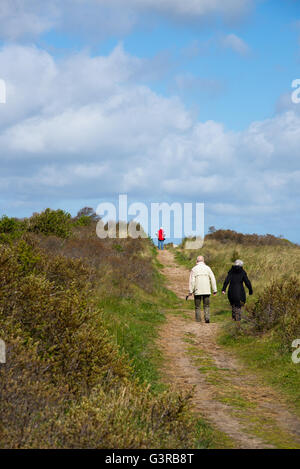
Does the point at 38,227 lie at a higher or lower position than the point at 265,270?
higher

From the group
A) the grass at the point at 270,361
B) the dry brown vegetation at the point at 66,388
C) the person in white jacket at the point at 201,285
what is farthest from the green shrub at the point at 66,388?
the person in white jacket at the point at 201,285

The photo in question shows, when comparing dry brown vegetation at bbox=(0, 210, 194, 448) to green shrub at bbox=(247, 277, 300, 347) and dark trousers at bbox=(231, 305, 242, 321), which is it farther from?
dark trousers at bbox=(231, 305, 242, 321)

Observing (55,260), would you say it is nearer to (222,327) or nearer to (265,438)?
(222,327)

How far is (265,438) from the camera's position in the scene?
6.04 m

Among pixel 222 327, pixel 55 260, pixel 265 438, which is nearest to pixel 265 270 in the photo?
pixel 222 327

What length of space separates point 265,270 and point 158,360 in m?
13.8

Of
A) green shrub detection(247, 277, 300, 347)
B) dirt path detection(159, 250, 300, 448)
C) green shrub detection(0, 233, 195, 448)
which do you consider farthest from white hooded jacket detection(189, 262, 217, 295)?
green shrub detection(0, 233, 195, 448)

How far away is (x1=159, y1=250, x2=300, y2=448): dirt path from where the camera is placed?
247 inches

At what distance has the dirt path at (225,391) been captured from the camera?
6266mm

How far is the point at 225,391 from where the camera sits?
826 cm
